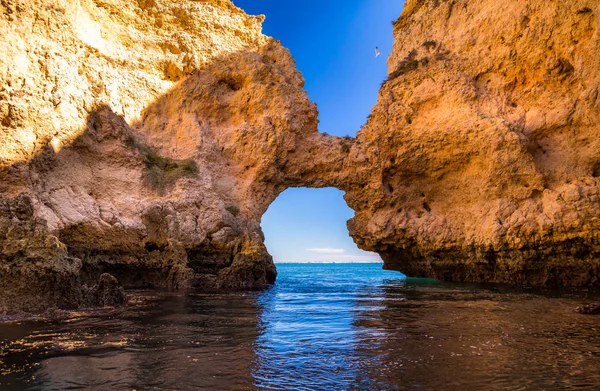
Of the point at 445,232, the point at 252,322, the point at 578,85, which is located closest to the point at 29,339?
the point at 252,322

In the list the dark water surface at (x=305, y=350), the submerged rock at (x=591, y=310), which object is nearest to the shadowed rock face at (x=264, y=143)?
the dark water surface at (x=305, y=350)

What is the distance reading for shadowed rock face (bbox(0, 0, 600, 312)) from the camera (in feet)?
49.6

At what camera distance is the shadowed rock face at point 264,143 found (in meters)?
15.1

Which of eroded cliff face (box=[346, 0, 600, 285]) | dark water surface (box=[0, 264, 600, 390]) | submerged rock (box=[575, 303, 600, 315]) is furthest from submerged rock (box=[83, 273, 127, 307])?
eroded cliff face (box=[346, 0, 600, 285])

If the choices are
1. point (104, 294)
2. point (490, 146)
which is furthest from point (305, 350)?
point (490, 146)

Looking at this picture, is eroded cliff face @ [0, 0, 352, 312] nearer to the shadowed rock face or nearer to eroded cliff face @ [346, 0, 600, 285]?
the shadowed rock face

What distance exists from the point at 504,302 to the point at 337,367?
7.75 metres

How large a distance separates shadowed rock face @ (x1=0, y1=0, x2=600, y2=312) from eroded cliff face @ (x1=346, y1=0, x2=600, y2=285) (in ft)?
0.24

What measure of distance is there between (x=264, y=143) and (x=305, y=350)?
626 inches

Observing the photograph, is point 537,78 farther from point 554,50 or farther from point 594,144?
point 594,144

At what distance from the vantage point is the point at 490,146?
17.3m

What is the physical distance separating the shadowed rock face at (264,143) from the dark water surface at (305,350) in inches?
136

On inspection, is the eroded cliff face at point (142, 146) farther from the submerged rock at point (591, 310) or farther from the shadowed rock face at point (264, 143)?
the submerged rock at point (591, 310)

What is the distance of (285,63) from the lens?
23562mm
